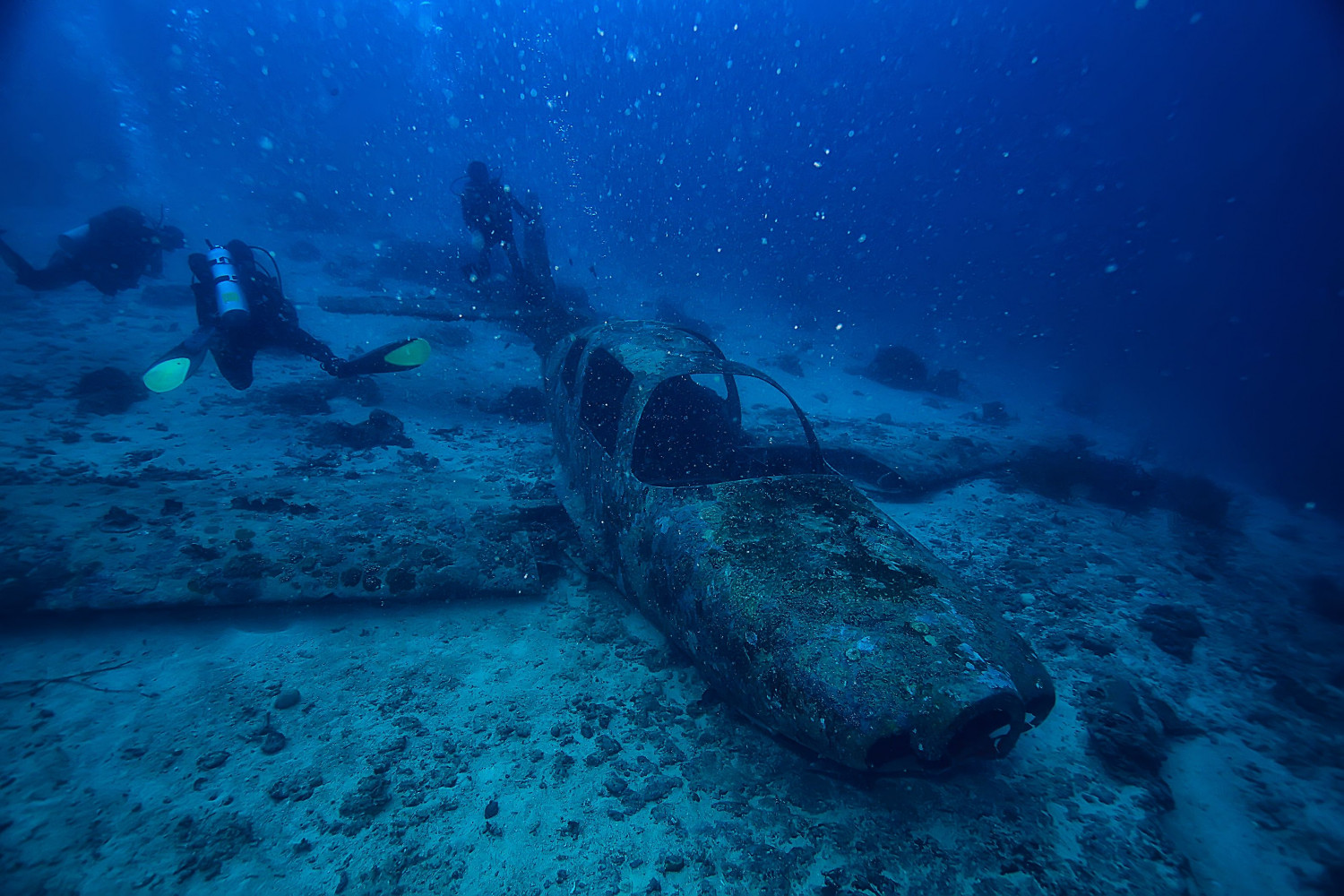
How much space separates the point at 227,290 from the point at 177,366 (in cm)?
119

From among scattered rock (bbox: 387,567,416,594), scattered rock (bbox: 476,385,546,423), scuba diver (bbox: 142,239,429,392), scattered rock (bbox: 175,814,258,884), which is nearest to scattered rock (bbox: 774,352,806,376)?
scattered rock (bbox: 476,385,546,423)

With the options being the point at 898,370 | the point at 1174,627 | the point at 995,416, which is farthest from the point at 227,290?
the point at 995,416

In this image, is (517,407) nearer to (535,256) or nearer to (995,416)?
(535,256)

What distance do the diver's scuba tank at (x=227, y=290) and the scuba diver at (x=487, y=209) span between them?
177 inches

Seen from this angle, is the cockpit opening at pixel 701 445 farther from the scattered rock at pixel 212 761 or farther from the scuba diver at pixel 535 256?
the scuba diver at pixel 535 256

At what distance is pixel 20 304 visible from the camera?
9.58 m

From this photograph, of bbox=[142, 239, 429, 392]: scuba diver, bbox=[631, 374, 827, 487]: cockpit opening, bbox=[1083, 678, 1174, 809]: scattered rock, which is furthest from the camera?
bbox=[142, 239, 429, 392]: scuba diver

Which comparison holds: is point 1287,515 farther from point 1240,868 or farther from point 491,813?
point 491,813

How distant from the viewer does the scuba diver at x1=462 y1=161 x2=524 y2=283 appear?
34.8 feet

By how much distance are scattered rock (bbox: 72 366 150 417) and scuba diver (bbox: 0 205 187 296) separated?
10.4 ft

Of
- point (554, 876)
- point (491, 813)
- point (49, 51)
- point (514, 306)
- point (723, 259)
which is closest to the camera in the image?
point (554, 876)

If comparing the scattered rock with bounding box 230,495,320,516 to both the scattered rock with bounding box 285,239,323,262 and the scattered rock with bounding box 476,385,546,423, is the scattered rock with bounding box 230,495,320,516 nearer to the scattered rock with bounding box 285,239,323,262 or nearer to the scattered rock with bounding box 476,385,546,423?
the scattered rock with bounding box 476,385,546,423

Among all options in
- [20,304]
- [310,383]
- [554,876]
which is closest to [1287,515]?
[554,876]

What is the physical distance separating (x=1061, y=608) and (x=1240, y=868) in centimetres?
241
